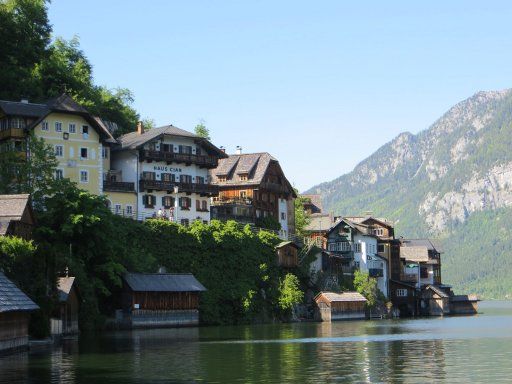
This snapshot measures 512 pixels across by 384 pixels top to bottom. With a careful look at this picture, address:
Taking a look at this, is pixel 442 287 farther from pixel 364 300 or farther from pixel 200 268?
pixel 200 268

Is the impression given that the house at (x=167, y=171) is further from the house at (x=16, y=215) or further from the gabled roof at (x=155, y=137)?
the house at (x=16, y=215)

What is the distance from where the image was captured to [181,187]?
113 m

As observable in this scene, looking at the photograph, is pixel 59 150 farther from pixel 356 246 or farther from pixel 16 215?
pixel 356 246

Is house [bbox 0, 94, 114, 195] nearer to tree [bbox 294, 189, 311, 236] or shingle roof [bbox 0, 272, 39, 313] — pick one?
shingle roof [bbox 0, 272, 39, 313]

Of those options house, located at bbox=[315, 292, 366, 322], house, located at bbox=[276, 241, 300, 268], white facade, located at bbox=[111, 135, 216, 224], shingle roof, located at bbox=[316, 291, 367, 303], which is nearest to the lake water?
white facade, located at bbox=[111, 135, 216, 224]

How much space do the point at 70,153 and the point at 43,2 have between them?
32597mm

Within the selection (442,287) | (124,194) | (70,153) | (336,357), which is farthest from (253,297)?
(442,287)

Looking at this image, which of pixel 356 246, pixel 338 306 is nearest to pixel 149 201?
pixel 338 306

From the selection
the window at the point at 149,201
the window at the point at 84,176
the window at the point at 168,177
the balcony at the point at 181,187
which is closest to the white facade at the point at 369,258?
the balcony at the point at 181,187

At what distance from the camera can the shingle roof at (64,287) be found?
6912 centimetres

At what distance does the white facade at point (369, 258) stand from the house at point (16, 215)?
79.7 meters

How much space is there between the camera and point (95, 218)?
8350 cm

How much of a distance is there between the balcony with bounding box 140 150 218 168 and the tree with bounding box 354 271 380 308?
30.6 meters

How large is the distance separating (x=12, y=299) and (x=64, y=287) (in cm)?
1653
